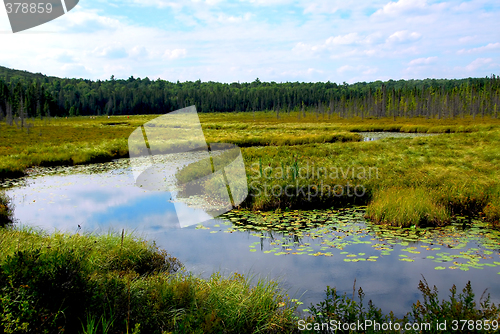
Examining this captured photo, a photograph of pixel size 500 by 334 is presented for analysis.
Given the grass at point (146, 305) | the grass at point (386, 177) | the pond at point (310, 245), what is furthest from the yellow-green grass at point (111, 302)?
the grass at point (386, 177)

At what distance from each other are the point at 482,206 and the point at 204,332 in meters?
10.5

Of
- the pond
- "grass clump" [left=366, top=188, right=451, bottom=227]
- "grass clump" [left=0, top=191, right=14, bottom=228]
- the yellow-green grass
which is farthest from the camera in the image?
"grass clump" [left=0, top=191, right=14, bottom=228]

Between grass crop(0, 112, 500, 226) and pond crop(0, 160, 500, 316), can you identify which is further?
grass crop(0, 112, 500, 226)

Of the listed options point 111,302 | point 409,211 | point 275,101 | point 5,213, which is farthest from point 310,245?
point 275,101

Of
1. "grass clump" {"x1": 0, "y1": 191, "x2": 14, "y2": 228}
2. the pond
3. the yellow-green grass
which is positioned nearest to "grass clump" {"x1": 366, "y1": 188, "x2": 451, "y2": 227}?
the pond

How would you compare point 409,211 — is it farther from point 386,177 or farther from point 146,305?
point 146,305

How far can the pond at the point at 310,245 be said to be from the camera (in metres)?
6.88

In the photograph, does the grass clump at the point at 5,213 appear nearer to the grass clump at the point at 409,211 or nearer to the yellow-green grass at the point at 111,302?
the yellow-green grass at the point at 111,302

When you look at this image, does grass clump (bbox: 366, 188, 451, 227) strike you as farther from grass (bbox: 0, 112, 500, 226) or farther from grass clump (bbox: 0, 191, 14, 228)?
grass clump (bbox: 0, 191, 14, 228)

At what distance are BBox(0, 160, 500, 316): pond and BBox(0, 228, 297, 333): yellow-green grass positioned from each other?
1.41 meters

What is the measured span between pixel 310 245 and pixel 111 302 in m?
5.42

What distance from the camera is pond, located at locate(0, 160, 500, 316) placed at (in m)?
6.88

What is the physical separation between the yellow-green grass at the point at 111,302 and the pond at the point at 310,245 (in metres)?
1.41

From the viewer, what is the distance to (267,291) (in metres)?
5.57
